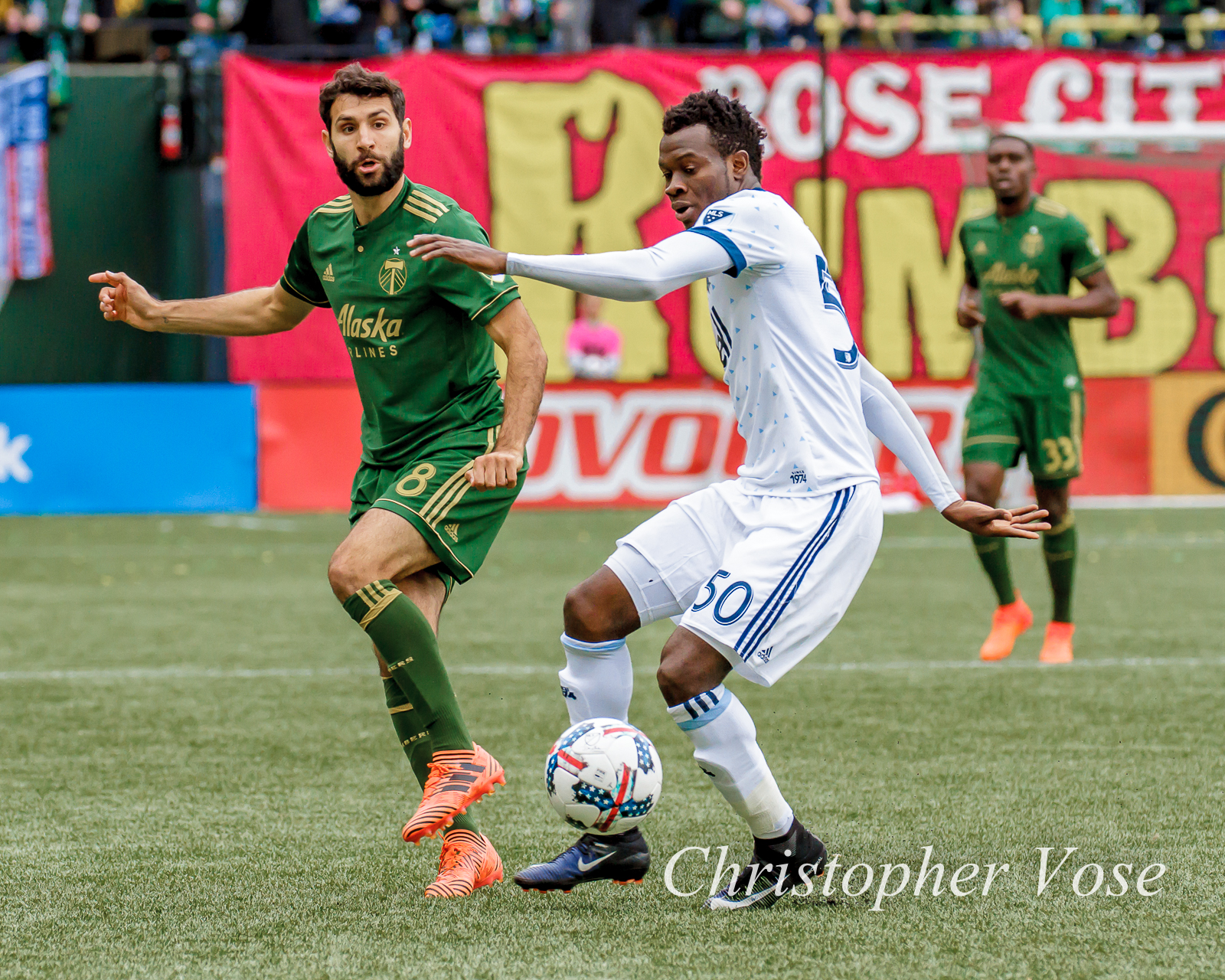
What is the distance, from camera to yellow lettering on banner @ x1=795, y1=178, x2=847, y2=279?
17047mm

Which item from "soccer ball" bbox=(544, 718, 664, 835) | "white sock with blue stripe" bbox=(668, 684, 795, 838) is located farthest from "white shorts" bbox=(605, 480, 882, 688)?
"soccer ball" bbox=(544, 718, 664, 835)

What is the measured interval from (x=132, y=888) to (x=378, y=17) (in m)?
14.8

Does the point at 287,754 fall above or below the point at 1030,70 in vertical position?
below

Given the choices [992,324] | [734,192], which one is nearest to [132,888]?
[734,192]

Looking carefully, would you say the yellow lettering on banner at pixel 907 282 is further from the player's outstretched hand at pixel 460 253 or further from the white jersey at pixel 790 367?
the player's outstretched hand at pixel 460 253

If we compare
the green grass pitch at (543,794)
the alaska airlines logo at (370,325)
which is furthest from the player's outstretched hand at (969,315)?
the alaska airlines logo at (370,325)

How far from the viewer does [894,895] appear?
405 cm

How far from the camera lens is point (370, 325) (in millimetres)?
4422

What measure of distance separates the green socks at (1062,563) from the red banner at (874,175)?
9295 mm

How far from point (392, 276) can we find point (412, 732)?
3.86 ft

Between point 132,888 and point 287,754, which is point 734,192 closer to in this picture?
point 132,888

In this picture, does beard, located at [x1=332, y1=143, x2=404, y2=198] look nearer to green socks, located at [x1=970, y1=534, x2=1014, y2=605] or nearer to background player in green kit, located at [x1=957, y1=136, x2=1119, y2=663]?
background player in green kit, located at [x1=957, y1=136, x2=1119, y2=663]

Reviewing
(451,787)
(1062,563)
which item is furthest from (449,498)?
(1062,563)

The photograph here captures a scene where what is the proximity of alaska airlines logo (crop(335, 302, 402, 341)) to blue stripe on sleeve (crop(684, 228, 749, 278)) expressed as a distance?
923mm
